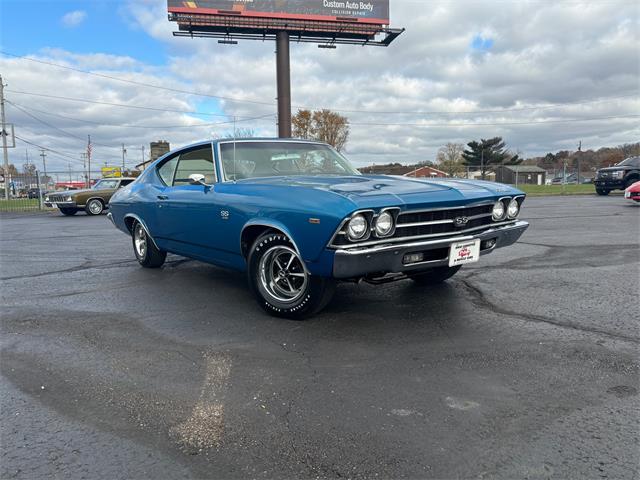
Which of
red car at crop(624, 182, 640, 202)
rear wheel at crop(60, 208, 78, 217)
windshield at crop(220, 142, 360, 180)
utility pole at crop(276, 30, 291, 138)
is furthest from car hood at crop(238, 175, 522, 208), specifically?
utility pole at crop(276, 30, 291, 138)

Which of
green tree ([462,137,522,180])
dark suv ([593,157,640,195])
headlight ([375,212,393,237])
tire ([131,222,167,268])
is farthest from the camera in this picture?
green tree ([462,137,522,180])

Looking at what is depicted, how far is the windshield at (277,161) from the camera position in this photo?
4.62 m

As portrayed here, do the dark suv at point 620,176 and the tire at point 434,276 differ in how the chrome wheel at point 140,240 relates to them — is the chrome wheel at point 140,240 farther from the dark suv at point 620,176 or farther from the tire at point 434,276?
the dark suv at point 620,176

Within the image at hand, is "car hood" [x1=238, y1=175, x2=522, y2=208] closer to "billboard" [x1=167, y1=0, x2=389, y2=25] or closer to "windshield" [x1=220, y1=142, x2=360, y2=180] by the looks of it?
"windshield" [x1=220, y1=142, x2=360, y2=180]

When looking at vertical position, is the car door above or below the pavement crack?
above

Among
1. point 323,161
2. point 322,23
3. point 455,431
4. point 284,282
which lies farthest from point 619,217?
point 322,23

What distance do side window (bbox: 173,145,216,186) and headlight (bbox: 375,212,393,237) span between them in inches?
77.9

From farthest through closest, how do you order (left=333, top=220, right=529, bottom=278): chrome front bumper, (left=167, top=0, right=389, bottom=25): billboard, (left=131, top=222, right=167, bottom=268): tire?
(left=167, top=0, right=389, bottom=25): billboard, (left=131, top=222, right=167, bottom=268): tire, (left=333, top=220, right=529, bottom=278): chrome front bumper

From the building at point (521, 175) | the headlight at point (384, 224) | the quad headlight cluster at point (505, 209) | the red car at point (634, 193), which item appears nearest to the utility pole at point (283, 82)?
the red car at point (634, 193)

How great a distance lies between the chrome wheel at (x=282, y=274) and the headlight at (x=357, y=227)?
675mm

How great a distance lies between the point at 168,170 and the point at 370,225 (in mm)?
3337

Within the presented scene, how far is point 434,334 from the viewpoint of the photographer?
3473 mm

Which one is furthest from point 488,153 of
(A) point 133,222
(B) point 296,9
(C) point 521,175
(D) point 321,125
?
(A) point 133,222

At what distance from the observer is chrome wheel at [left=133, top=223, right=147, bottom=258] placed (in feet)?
20.6
